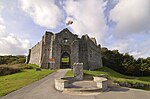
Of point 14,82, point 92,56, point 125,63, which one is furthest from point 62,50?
point 125,63

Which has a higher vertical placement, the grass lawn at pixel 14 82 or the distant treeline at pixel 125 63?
the distant treeline at pixel 125 63

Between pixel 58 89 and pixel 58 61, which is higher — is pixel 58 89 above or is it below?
below

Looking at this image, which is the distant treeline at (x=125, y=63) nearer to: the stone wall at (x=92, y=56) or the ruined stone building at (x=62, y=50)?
the stone wall at (x=92, y=56)

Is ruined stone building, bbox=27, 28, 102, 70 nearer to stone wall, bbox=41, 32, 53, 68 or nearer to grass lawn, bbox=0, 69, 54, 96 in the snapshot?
stone wall, bbox=41, 32, 53, 68

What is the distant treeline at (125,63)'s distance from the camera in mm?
53603

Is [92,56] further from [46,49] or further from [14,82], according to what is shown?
[14,82]

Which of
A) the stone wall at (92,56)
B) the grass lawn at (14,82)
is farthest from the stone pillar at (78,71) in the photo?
the stone wall at (92,56)

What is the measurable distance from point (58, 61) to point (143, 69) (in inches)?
1291

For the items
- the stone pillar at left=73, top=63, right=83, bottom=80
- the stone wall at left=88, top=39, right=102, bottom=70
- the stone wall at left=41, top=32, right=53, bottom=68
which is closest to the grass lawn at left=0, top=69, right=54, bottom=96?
the stone pillar at left=73, top=63, right=83, bottom=80

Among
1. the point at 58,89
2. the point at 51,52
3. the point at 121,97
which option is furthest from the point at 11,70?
the point at 121,97

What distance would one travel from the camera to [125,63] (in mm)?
56750

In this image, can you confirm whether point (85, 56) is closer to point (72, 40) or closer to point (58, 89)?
point (72, 40)

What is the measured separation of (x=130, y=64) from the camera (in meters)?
55.7

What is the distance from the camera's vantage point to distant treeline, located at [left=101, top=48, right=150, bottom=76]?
5360cm
